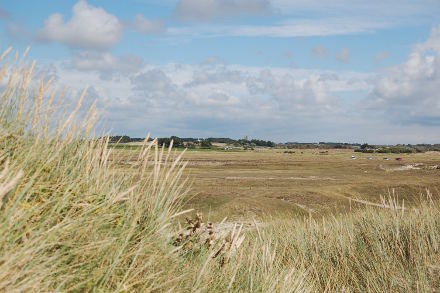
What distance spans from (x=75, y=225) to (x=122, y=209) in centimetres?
93

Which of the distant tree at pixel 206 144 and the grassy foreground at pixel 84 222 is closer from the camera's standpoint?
the grassy foreground at pixel 84 222

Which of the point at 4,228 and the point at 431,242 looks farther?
the point at 431,242

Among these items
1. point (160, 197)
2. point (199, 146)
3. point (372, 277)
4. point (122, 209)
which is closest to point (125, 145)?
point (160, 197)

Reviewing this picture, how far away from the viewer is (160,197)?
215 inches

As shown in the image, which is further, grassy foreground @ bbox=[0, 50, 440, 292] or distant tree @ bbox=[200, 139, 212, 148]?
distant tree @ bbox=[200, 139, 212, 148]

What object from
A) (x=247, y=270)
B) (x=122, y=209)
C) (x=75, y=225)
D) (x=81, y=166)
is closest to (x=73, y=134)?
(x=81, y=166)

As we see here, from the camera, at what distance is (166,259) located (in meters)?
4.96

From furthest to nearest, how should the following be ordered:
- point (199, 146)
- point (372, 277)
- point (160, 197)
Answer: point (199, 146) < point (372, 277) < point (160, 197)

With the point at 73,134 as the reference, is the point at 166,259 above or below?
below

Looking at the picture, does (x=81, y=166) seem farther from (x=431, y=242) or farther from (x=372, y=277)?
(x=431, y=242)

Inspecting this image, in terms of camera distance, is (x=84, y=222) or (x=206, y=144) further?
(x=206, y=144)

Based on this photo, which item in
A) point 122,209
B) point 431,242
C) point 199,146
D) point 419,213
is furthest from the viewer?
point 199,146

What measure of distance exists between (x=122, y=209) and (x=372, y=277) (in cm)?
627

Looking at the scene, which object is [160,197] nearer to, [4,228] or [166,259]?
[166,259]
